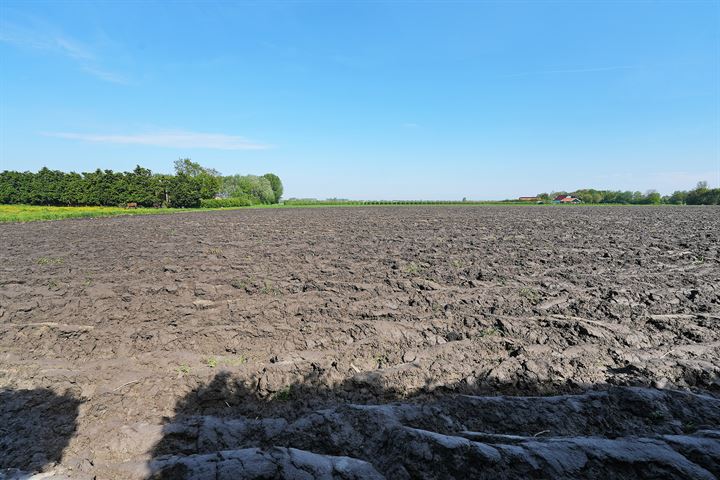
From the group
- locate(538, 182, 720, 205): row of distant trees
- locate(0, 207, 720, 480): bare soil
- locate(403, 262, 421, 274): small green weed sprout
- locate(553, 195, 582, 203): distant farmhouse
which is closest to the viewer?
locate(0, 207, 720, 480): bare soil

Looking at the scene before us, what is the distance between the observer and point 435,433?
3.11 metres

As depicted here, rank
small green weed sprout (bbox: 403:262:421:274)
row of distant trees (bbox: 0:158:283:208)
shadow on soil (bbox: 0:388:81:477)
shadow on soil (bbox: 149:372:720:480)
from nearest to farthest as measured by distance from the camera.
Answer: shadow on soil (bbox: 149:372:720:480) < shadow on soil (bbox: 0:388:81:477) < small green weed sprout (bbox: 403:262:421:274) < row of distant trees (bbox: 0:158:283:208)

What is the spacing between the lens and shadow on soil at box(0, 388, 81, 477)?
10.4 feet

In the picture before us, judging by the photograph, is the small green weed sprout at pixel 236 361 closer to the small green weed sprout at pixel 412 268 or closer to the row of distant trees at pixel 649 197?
the small green weed sprout at pixel 412 268

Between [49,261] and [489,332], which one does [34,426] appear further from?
[49,261]

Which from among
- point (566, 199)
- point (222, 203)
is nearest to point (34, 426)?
point (222, 203)

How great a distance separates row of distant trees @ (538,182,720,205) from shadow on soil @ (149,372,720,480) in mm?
118841

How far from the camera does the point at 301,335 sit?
18.1 ft

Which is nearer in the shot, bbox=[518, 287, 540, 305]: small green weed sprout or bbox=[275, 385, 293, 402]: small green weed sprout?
bbox=[275, 385, 293, 402]: small green weed sprout

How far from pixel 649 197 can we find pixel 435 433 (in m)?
137

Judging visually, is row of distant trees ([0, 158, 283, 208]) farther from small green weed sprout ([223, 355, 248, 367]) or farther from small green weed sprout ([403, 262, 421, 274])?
small green weed sprout ([223, 355, 248, 367])

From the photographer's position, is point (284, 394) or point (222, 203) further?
point (222, 203)

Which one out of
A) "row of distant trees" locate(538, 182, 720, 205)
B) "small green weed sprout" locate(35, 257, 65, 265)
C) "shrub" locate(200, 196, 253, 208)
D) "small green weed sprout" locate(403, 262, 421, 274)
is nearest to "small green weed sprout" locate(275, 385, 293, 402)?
"small green weed sprout" locate(403, 262, 421, 274)

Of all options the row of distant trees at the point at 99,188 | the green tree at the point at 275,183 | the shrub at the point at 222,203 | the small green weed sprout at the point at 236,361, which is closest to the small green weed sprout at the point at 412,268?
the small green weed sprout at the point at 236,361
